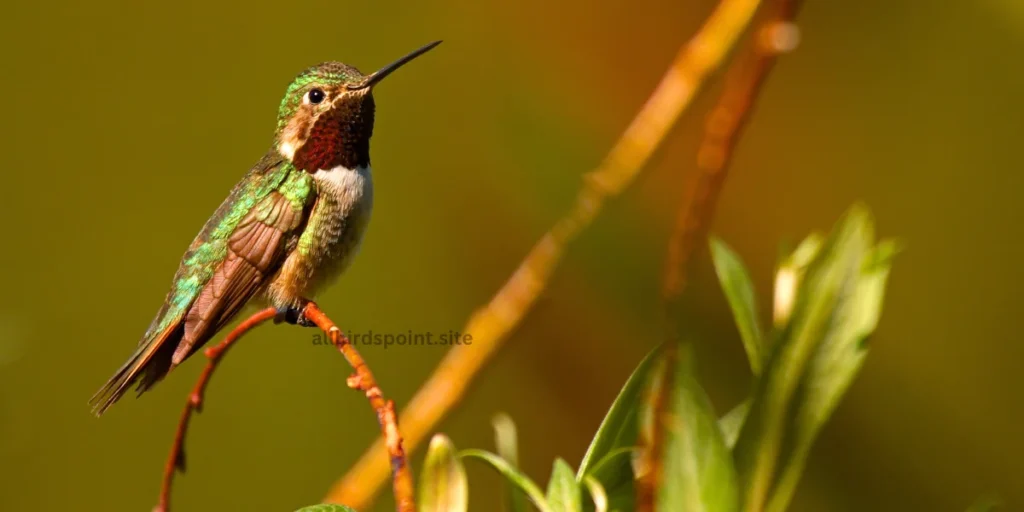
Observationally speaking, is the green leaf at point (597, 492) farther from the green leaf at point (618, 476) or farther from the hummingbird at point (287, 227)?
the hummingbird at point (287, 227)

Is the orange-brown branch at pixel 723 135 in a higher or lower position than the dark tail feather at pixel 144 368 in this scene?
higher

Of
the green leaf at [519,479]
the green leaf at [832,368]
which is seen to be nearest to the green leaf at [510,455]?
the green leaf at [519,479]

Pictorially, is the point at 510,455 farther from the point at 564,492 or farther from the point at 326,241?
the point at 326,241

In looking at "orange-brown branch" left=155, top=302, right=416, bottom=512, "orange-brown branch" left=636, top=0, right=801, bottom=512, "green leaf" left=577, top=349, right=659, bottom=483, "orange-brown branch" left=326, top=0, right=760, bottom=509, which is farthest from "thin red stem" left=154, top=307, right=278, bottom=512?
"orange-brown branch" left=636, top=0, right=801, bottom=512

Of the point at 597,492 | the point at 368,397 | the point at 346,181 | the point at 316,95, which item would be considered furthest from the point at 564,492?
the point at 316,95

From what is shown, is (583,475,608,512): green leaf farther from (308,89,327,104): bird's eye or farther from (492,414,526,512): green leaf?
(308,89,327,104): bird's eye
